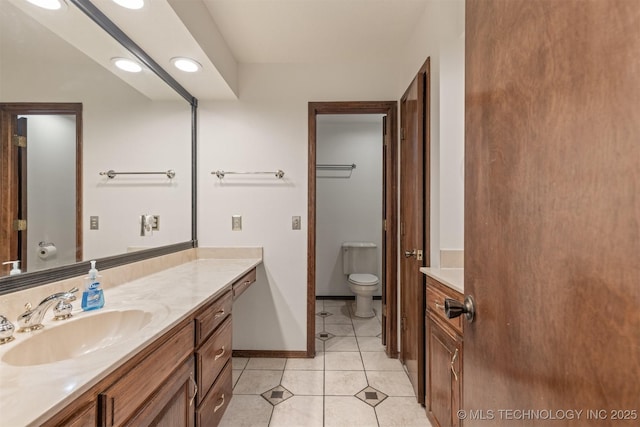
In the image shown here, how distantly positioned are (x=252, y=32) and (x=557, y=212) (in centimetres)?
228

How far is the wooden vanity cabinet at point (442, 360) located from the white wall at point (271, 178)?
3.80 ft

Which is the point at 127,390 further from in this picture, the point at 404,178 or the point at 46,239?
the point at 404,178

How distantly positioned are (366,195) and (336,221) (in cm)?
56

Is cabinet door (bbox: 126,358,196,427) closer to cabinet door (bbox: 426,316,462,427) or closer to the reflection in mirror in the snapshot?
the reflection in mirror

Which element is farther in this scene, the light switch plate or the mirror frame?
the light switch plate

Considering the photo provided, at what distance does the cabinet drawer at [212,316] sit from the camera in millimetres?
1311

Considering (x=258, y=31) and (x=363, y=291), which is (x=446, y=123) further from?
(x=363, y=291)

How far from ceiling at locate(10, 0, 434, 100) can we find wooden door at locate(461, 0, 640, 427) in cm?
144

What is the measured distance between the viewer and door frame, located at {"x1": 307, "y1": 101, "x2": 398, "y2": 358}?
98.2 inches

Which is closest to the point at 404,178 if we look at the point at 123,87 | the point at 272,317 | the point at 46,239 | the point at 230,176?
the point at 230,176

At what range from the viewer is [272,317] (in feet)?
8.33

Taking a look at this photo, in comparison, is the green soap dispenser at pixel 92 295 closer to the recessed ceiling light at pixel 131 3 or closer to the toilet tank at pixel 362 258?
the recessed ceiling light at pixel 131 3

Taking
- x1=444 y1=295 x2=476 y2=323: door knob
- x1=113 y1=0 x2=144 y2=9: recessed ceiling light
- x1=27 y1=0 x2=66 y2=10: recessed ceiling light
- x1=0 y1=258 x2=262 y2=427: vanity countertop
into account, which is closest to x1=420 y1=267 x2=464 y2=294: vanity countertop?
x1=444 y1=295 x2=476 y2=323: door knob

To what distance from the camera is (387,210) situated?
2539 millimetres
